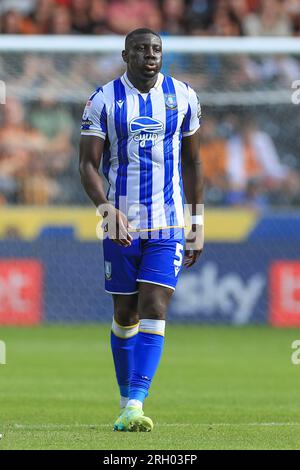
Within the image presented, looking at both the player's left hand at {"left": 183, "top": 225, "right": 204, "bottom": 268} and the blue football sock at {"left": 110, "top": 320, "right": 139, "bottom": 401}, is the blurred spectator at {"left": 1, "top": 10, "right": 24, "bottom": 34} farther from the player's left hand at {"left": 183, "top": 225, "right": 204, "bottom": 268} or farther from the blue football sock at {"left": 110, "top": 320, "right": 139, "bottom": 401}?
the blue football sock at {"left": 110, "top": 320, "right": 139, "bottom": 401}

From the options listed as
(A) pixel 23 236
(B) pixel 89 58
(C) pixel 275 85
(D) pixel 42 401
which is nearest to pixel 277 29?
(C) pixel 275 85

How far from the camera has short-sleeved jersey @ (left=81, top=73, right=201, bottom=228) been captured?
6.66 meters

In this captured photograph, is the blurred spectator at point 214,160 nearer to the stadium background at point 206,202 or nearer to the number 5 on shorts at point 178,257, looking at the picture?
the stadium background at point 206,202

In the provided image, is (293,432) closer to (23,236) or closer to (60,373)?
(60,373)

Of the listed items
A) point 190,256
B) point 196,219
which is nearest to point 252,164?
point 196,219

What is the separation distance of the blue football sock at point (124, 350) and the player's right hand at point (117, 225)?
2.21 ft

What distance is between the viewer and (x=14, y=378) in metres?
9.67

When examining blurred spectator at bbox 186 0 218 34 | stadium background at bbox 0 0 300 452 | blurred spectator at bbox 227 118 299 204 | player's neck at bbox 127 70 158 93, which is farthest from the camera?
blurred spectator at bbox 186 0 218 34

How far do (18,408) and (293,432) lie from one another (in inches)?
86.1

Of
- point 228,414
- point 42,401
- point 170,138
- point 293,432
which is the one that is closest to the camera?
point 293,432

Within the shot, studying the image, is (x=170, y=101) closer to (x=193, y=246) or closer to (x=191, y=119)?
(x=191, y=119)

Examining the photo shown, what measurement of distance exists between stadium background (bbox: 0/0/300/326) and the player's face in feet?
22.4

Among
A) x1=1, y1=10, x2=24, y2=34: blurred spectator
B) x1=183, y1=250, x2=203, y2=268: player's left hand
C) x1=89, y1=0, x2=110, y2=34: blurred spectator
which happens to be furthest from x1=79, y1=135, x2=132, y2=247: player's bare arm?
x1=89, y1=0, x2=110, y2=34: blurred spectator

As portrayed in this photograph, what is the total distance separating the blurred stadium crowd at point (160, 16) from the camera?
16.5 meters
